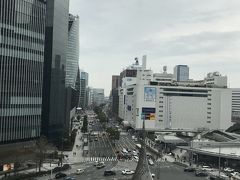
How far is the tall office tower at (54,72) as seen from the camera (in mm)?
71938

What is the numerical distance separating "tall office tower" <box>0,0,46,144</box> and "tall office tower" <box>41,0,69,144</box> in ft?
17.4

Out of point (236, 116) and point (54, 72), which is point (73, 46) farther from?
point (54, 72)

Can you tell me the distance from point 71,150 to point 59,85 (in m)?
11.0

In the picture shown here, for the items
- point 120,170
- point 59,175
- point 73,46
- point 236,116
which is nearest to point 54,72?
point 120,170

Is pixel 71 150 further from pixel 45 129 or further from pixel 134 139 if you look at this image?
pixel 134 139

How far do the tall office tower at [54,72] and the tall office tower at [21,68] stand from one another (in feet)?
17.4

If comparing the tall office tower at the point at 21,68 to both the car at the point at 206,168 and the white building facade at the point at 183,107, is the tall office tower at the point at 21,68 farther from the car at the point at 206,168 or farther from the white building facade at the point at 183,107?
the white building facade at the point at 183,107

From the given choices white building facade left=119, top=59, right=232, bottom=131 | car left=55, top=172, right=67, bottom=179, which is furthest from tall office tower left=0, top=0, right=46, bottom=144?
white building facade left=119, top=59, right=232, bottom=131

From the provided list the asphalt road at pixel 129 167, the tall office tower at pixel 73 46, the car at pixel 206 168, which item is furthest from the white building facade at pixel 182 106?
the asphalt road at pixel 129 167

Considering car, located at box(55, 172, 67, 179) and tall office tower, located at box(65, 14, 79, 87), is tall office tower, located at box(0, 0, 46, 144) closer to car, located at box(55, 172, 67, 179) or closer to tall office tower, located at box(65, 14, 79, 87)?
car, located at box(55, 172, 67, 179)

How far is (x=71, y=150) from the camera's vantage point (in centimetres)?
7650

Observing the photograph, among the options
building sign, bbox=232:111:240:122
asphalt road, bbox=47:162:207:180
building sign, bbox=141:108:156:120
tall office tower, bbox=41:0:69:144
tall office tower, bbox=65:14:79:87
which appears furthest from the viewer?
building sign, bbox=232:111:240:122

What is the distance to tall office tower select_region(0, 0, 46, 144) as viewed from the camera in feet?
188

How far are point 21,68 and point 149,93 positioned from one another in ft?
188
